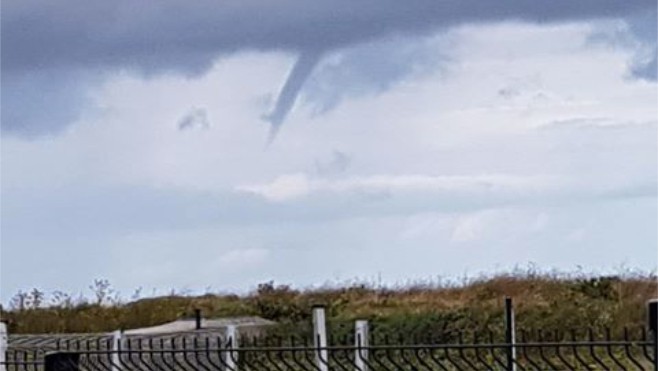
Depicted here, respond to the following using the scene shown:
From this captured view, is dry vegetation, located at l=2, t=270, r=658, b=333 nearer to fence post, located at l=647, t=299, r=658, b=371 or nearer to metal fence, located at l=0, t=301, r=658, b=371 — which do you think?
metal fence, located at l=0, t=301, r=658, b=371

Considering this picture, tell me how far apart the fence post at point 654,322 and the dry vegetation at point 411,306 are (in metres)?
12.7

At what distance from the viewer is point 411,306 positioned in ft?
76.4

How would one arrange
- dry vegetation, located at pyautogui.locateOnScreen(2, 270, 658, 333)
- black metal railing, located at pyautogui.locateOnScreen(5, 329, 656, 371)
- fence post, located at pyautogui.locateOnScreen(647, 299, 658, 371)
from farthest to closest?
dry vegetation, located at pyautogui.locateOnScreen(2, 270, 658, 333), black metal railing, located at pyautogui.locateOnScreen(5, 329, 656, 371), fence post, located at pyautogui.locateOnScreen(647, 299, 658, 371)

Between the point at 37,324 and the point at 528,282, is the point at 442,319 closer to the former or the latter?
the point at 528,282

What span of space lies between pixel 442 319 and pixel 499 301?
1803 mm

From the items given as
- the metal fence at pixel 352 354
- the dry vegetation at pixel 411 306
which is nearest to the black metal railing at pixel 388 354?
the metal fence at pixel 352 354

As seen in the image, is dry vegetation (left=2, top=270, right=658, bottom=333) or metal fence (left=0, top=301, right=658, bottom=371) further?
dry vegetation (left=2, top=270, right=658, bottom=333)

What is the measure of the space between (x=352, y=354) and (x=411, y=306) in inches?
533

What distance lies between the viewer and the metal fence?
7.45 meters

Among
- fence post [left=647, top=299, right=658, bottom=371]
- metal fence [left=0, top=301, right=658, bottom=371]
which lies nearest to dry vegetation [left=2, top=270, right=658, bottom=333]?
metal fence [left=0, top=301, right=658, bottom=371]

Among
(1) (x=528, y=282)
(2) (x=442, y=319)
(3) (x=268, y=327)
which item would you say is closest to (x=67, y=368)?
(3) (x=268, y=327)

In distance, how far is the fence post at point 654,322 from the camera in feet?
21.3

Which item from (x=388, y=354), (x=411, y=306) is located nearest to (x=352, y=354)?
(x=388, y=354)

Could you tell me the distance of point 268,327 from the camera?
63.8 feet
